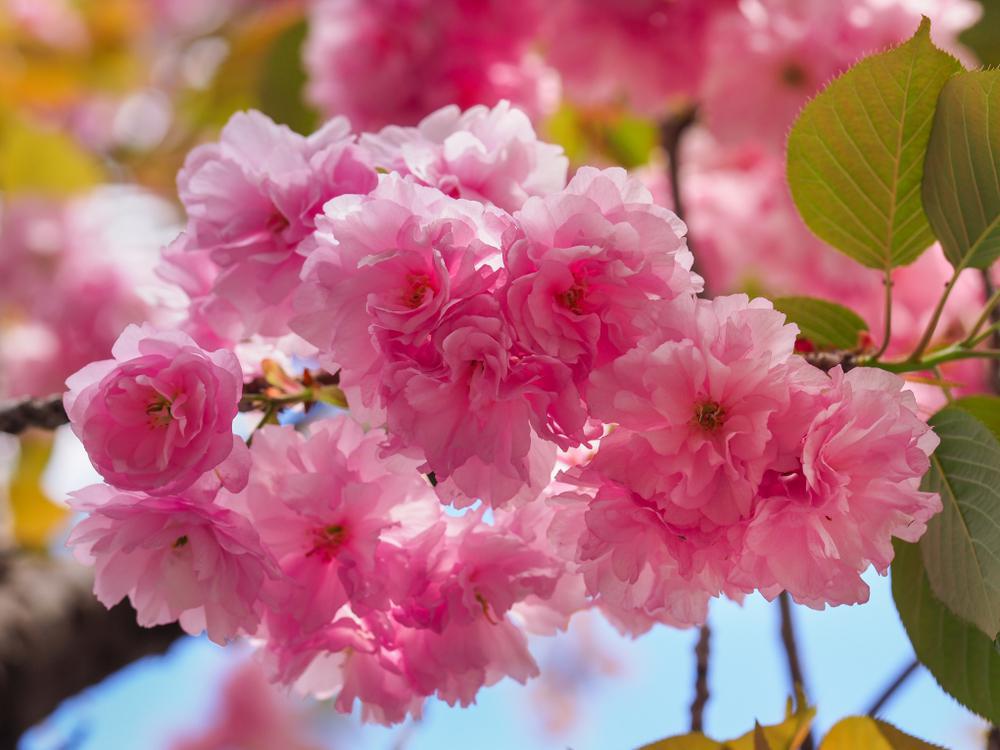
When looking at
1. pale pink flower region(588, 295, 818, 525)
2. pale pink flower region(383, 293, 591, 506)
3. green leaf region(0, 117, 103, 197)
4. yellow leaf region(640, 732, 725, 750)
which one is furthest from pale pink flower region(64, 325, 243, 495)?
green leaf region(0, 117, 103, 197)

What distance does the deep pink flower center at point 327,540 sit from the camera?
0.67 m

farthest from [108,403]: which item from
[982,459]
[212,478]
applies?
[982,459]

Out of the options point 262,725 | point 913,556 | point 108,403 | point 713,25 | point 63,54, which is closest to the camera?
point 108,403

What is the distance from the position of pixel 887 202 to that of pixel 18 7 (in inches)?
111

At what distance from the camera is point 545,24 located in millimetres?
1593

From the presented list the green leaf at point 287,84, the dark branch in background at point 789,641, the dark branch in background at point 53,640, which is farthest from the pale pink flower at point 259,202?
the green leaf at point 287,84

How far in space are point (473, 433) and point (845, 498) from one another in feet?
0.66

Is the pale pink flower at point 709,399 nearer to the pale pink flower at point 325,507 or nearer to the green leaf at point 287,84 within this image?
the pale pink flower at point 325,507

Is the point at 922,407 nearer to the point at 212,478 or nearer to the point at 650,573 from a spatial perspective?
the point at 650,573

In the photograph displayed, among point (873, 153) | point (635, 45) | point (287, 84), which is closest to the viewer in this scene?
point (873, 153)

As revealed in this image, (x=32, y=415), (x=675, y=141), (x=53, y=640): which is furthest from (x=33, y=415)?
(x=675, y=141)

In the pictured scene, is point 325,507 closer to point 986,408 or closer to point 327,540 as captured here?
point 327,540

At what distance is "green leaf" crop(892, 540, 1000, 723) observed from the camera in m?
0.71

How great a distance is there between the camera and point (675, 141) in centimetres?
171
